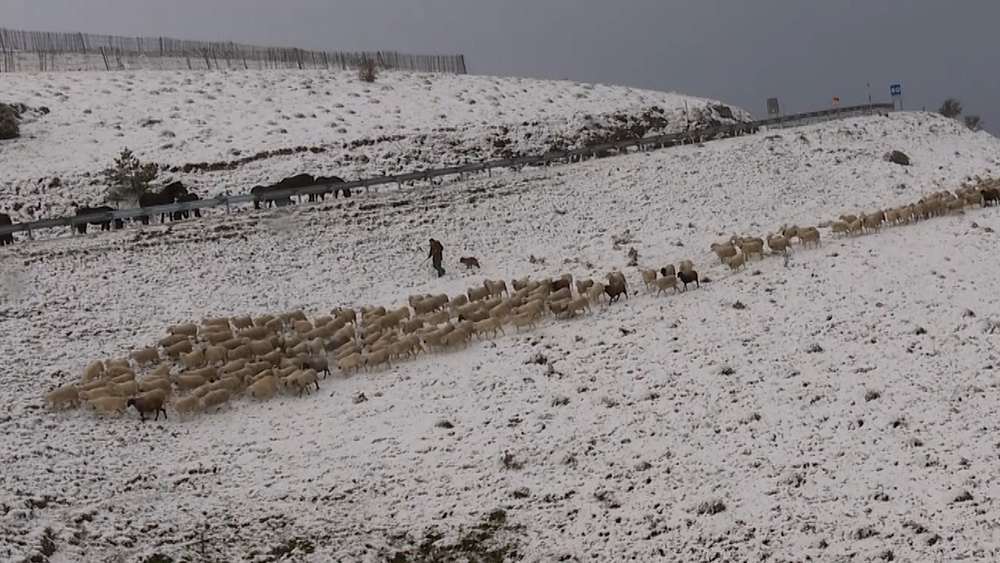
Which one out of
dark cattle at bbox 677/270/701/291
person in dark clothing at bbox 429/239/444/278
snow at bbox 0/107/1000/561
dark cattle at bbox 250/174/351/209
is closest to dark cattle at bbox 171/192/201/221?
dark cattle at bbox 250/174/351/209

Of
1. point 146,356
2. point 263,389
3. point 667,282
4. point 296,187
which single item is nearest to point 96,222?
point 296,187

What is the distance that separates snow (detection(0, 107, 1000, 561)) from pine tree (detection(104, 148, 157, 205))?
693 centimetres

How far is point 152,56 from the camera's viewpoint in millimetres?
59938

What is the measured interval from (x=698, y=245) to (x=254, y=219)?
1486cm

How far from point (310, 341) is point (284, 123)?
26307 millimetres

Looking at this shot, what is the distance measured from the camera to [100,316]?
926 inches

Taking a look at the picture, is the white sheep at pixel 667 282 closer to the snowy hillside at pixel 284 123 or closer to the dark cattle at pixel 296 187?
the dark cattle at pixel 296 187

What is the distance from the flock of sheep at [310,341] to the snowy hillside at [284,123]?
54.0 feet

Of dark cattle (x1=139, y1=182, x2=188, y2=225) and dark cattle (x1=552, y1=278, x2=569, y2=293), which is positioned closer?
dark cattle (x1=552, y1=278, x2=569, y2=293)

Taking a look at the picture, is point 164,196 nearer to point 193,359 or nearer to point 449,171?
point 449,171

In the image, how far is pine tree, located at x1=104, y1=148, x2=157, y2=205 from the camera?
3544cm

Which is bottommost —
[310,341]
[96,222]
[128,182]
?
[310,341]

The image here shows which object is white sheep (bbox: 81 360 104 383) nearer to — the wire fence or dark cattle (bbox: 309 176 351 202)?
dark cattle (bbox: 309 176 351 202)

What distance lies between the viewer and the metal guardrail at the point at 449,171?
99.5 feet
